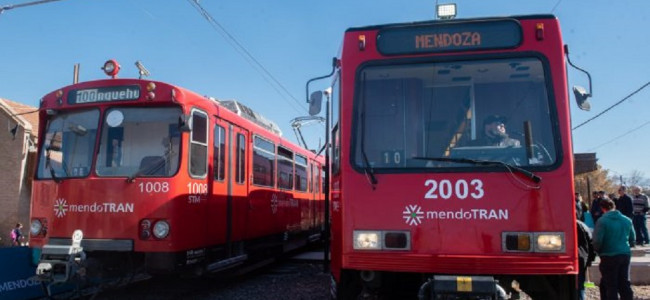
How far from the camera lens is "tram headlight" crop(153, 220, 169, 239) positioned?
6672 millimetres

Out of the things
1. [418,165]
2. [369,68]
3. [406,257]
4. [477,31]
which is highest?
[477,31]

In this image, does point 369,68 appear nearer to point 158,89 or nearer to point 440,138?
point 440,138

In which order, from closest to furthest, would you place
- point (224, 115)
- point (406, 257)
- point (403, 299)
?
point (406, 257) < point (403, 299) < point (224, 115)

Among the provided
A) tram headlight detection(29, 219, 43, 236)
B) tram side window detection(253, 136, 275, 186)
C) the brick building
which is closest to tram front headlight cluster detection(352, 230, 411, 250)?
tram headlight detection(29, 219, 43, 236)

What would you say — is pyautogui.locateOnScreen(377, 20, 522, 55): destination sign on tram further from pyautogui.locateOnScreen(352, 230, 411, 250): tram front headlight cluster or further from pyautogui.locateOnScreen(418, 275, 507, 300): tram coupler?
pyautogui.locateOnScreen(418, 275, 507, 300): tram coupler

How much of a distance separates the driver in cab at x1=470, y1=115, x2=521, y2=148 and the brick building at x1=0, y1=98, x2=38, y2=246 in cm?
2273

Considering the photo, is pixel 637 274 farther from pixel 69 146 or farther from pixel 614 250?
pixel 69 146

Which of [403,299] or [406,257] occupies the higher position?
[406,257]

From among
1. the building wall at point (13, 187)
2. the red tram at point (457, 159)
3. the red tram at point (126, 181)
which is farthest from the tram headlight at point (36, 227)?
the building wall at point (13, 187)

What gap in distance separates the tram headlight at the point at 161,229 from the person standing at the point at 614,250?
5407 mm

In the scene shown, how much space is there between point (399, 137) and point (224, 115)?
439 centimetres

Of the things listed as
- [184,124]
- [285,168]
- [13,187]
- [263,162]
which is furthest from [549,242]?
[13,187]

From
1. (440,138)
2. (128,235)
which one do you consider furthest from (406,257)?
(128,235)

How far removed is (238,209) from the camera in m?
8.80
